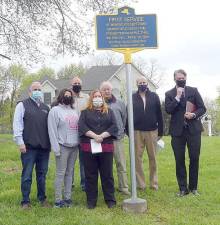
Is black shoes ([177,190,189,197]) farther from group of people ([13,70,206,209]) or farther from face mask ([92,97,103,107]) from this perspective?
face mask ([92,97,103,107])

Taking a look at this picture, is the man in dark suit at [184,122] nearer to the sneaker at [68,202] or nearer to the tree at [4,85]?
the sneaker at [68,202]

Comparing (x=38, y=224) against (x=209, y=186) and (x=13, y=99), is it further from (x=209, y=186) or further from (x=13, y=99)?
(x=13, y=99)

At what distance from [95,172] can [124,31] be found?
2414 mm

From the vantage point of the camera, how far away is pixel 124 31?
748cm

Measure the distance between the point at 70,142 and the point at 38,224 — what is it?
1526mm

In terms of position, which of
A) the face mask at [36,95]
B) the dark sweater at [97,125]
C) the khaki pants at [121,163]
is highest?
the face mask at [36,95]

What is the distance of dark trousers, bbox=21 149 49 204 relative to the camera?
291 inches

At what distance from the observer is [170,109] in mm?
8344

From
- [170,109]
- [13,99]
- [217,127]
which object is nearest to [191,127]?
[170,109]

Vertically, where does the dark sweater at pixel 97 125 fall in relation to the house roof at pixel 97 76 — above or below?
below

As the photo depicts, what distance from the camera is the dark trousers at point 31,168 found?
740 cm

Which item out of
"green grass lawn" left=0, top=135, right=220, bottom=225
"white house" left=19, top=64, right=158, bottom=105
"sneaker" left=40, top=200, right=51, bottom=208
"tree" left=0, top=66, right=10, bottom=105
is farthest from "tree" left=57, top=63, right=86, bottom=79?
"sneaker" left=40, top=200, right=51, bottom=208

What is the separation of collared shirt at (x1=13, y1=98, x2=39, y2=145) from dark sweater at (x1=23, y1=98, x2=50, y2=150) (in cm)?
6

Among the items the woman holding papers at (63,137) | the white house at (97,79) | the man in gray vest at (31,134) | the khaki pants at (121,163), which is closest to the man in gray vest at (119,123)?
the khaki pants at (121,163)
